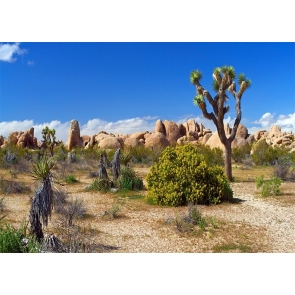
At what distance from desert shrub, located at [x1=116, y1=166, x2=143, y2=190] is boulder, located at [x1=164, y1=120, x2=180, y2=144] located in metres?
42.5

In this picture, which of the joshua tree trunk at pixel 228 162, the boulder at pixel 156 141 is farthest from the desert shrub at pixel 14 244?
the boulder at pixel 156 141

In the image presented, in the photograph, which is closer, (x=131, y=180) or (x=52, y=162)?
(x=52, y=162)

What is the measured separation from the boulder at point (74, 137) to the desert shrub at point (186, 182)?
46643mm

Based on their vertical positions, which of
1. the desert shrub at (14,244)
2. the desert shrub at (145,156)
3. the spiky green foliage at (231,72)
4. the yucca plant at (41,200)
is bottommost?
the desert shrub at (14,244)

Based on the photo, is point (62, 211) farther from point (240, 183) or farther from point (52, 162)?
point (240, 183)

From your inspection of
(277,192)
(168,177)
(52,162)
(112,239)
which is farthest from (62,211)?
(277,192)

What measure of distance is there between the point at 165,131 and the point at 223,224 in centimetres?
4920

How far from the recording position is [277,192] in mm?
12016

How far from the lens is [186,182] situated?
10.7 m

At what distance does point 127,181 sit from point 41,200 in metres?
7.69

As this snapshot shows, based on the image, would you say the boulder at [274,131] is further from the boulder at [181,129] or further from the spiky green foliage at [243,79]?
the spiky green foliage at [243,79]

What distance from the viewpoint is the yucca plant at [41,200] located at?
19.7ft

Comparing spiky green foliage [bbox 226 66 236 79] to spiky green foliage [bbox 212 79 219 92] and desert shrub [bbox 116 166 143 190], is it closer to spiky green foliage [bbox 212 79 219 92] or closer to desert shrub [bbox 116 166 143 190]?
spiky green foliage [bbox 212 79 219 92]

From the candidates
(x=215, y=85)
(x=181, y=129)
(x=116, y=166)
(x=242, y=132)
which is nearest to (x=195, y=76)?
(x=215, y=85)
